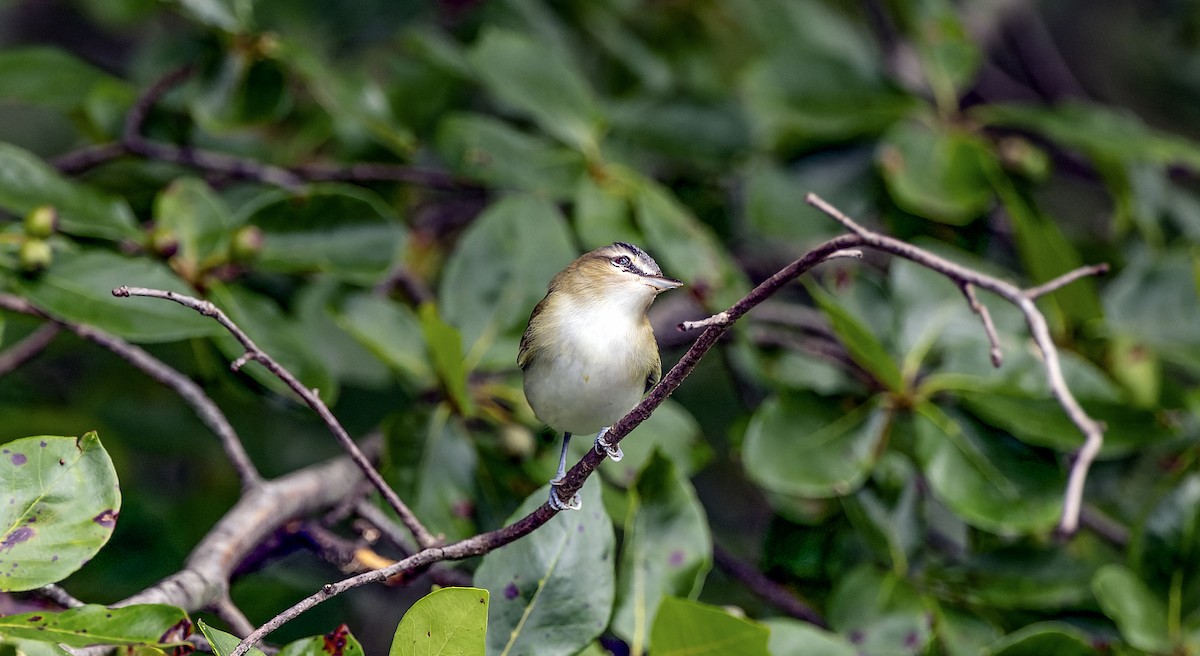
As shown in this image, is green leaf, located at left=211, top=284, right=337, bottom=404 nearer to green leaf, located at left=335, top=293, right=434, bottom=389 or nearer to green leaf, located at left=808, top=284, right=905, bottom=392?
green leaf, located at left=335, top=293, right=434, bottom=389

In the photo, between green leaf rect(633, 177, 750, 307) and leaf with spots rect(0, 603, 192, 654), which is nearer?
leaf with spots rect(0, 603, 192, 654)

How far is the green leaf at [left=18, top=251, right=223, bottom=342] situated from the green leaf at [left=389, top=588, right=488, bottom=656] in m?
0.75

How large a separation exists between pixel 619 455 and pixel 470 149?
1429mm

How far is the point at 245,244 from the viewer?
2.03 metres

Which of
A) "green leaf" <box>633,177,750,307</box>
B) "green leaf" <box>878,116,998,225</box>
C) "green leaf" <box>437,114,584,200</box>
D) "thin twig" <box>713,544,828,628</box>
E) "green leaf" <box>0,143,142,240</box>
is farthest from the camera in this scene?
"green leaf" <box>878,116,998,225</box>

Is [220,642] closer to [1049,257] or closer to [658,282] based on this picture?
[658,282]

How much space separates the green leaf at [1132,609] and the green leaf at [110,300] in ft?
5.43

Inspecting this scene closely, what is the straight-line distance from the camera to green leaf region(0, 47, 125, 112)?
2.32 meters

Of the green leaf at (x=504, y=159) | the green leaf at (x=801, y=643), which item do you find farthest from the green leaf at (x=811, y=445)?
the green leaf at (x=504, y=159)

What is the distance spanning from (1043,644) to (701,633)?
0.66 meters

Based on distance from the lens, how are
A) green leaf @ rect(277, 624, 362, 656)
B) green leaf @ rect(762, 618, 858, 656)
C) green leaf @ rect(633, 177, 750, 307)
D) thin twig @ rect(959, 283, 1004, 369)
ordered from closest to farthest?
thin twig @ rect(959, 283, 1004, 369) < green leaf @ rect(277, 624, 362, 656) < green leaf @ rect(762, 618, 858, 656) < green leaf @ rect(633, 177, 750, 307)

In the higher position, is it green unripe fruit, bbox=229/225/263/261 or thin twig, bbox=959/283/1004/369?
thin twig, bbox=959/283/1004/369

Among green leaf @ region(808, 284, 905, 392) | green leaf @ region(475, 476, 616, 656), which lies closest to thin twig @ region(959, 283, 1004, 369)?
green leaf @ region(475, 476, 616, 656)

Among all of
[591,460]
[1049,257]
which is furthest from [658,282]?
[1049,257]
